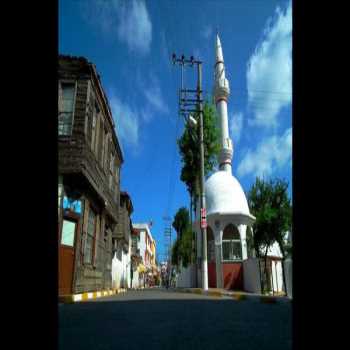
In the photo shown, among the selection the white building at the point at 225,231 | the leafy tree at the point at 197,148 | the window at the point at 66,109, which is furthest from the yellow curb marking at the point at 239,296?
the leafy tree at the point at 197,148

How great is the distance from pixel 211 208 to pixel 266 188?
21.4 ft

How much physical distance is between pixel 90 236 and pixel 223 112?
20732 mm

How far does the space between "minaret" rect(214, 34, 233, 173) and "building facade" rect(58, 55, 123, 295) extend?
56.7 feet

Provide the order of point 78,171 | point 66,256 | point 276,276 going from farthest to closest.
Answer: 1. point 276,276
2. point 66,256
3. point 78,171

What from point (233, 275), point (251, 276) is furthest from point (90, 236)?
point (233, 275)

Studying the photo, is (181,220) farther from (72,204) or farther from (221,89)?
(72,204)

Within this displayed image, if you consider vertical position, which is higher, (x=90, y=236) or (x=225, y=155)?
(x=225, y=155)

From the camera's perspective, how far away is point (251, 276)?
63.6 ft

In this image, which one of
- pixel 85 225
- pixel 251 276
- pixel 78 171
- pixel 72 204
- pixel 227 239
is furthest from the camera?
pixel 227 239

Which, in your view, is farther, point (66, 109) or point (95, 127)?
point (95, 127)
